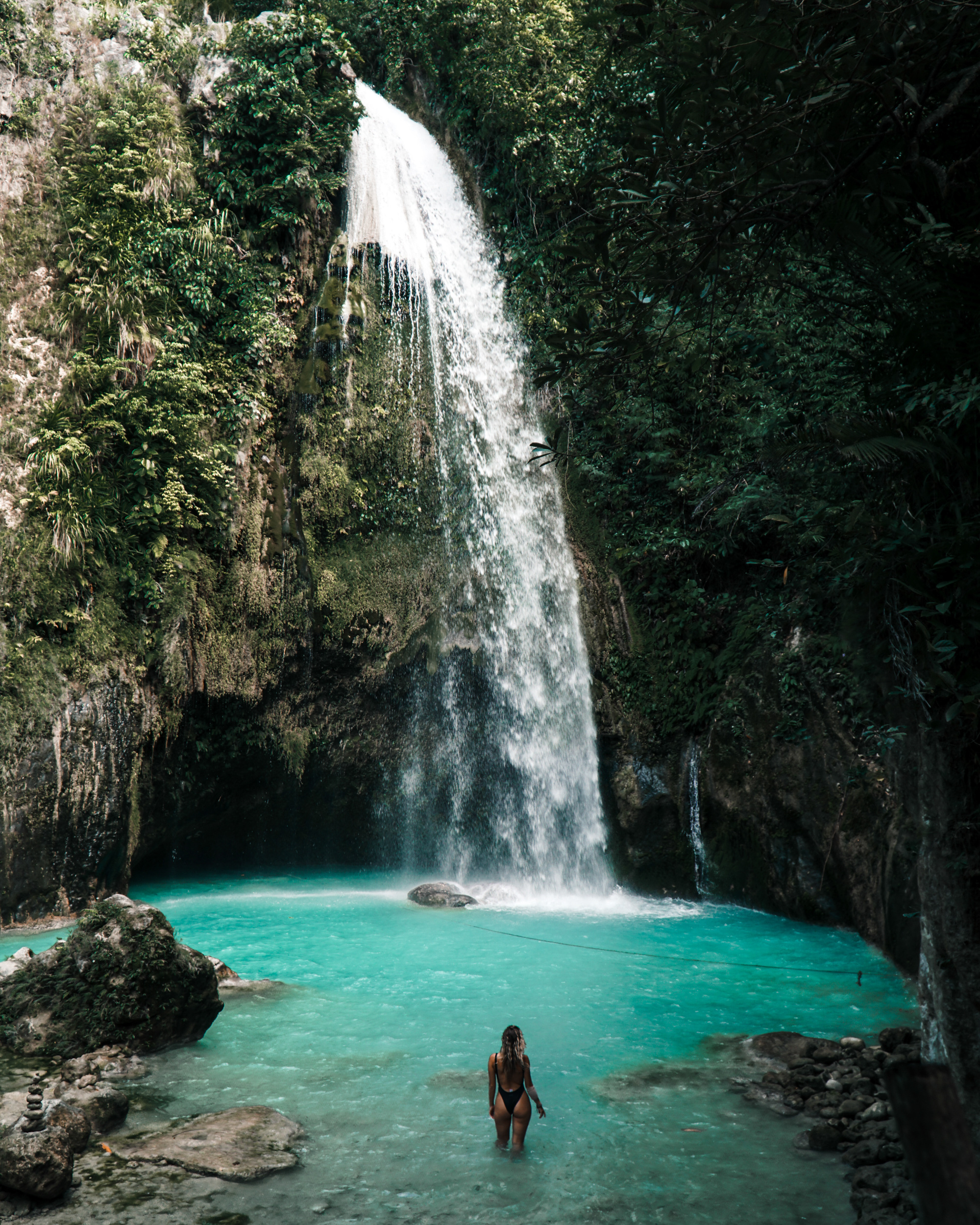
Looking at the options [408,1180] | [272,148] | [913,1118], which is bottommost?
[408,1180]

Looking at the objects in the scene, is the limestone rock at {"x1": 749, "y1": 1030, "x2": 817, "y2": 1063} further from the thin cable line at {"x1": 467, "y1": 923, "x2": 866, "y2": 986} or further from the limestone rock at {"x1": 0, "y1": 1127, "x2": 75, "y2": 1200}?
the limestone rock at {"x1": 0, "y1": 1127, "x2": 75, "y2": 1200}

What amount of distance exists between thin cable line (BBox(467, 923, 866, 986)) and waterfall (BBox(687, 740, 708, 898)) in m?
2.88

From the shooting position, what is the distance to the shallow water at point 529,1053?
439 cm

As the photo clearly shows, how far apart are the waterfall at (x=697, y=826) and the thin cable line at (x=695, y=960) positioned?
288 centimetres

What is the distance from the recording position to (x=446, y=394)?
569 inches

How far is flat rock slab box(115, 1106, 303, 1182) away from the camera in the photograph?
4574 mm

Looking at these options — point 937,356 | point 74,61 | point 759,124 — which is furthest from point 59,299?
point 937,356

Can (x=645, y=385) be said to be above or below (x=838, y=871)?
→ above

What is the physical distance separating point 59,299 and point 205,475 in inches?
119

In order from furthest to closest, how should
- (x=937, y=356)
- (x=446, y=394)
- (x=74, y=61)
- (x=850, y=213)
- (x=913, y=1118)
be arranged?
(x=446, y=394), (x=74, y=61), (x=850, y=213), (x=937, y=356), (x=913, y=1118)

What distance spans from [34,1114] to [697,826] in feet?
30.6

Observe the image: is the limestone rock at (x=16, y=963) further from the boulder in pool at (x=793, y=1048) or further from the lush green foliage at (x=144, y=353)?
the boulder in pool at (x=793, y=1048)

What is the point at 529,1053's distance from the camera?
21.2ft

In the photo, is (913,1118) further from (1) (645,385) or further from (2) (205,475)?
(1) (645,385)
